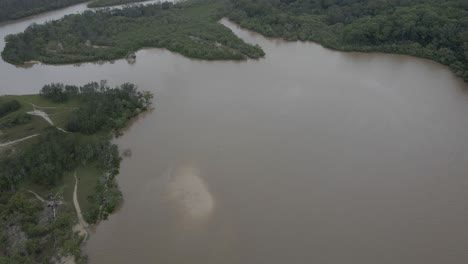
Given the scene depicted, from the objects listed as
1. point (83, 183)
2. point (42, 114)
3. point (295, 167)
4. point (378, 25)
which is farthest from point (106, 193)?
point (378, 25)

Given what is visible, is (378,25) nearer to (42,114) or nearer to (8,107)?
(42,114)

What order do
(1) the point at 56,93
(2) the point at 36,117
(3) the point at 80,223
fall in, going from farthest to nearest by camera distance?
(1) the point at 56,93
(2) the point at 36,117
(3) the point at 80,223

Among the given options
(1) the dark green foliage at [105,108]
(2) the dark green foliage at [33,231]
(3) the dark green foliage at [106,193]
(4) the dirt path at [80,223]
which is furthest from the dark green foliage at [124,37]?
(2) the dark green foliage at [33,231]

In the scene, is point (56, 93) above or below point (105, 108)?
below

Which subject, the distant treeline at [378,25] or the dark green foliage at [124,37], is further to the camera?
the dark green foliage at [124,37]

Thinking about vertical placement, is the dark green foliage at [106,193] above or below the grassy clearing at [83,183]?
above

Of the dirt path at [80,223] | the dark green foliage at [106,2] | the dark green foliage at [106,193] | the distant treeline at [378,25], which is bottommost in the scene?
the dirt path at [80,223]

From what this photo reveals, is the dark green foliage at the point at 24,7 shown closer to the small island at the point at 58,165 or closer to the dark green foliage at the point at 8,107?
the small island at the point at 58,165
